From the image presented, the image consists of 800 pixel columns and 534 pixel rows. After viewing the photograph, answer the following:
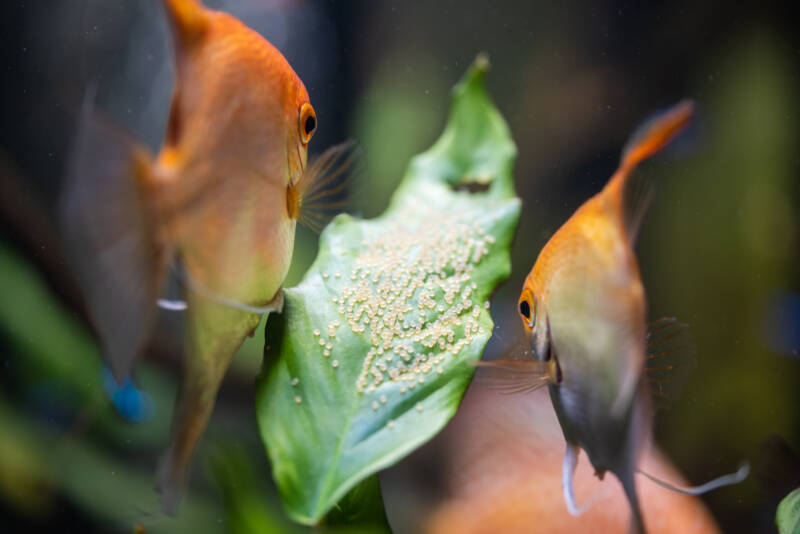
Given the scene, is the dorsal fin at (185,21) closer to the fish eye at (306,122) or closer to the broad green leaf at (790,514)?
the fish eye at (306,122)

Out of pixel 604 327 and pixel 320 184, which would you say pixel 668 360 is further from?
pixel 320 184

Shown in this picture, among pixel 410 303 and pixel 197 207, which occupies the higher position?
pixel 197 207

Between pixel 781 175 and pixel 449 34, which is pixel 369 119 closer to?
pixel 449 34

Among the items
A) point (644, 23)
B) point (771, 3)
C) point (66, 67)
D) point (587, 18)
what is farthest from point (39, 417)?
point (771, 3)

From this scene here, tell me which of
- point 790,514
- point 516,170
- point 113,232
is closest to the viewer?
point 113,232

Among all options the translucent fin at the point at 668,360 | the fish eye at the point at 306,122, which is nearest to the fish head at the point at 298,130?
the fish eye at the point at 306,122

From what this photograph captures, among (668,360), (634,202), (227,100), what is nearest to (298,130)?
(227,100)

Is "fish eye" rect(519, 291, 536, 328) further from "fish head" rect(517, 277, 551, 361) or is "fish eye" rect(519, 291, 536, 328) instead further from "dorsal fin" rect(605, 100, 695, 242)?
"dorsal fin" rect(605, 100, 695, 242)
